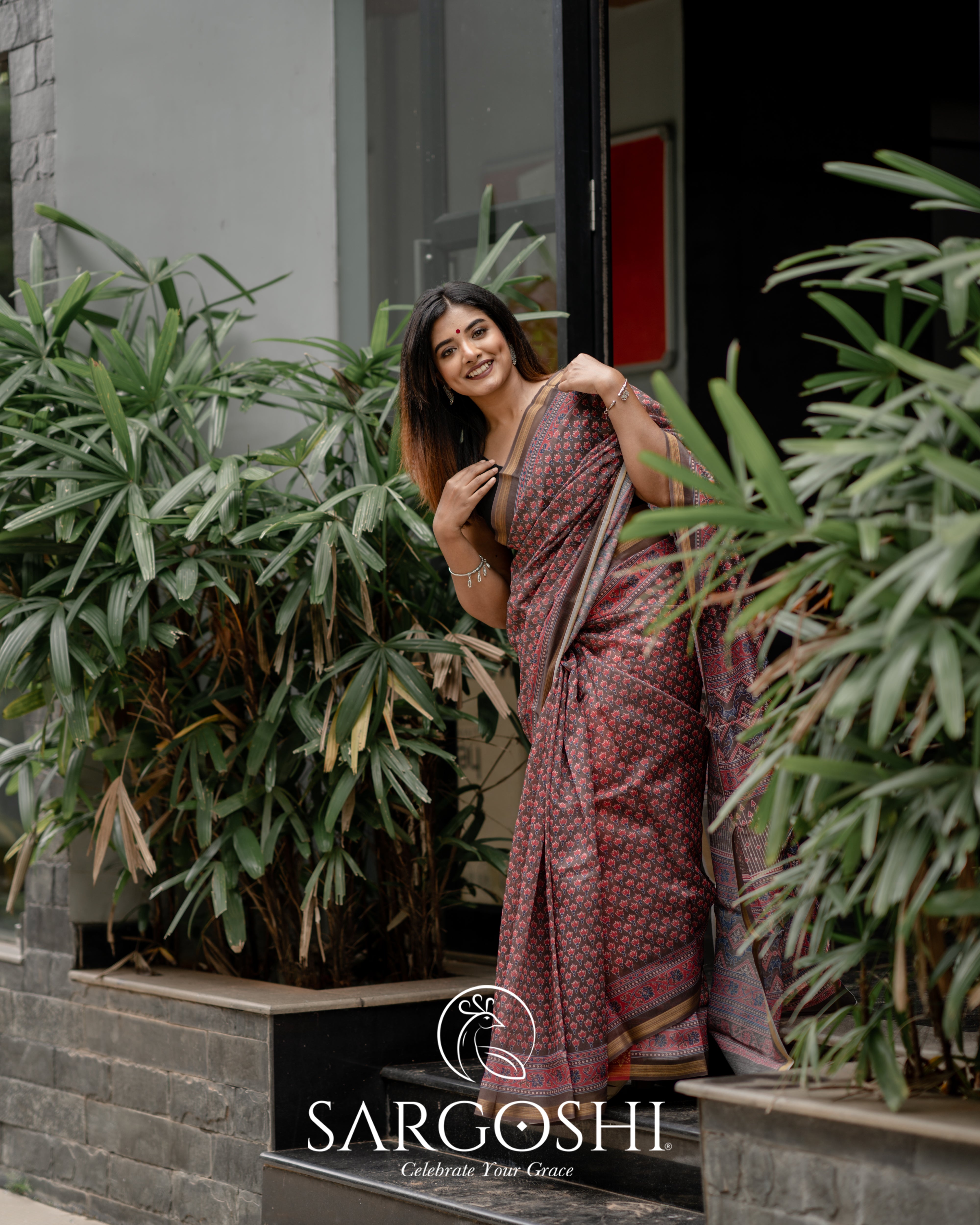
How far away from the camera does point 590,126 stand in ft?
10.9

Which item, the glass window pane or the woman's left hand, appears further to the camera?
the glass window pane

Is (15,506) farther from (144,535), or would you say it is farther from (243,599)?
(243,599)

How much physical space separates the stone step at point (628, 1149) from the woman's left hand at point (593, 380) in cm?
122

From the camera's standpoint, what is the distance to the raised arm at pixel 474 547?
2.60m

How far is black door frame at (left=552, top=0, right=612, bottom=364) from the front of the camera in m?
3.29

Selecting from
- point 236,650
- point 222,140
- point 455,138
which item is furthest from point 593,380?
point 222,140

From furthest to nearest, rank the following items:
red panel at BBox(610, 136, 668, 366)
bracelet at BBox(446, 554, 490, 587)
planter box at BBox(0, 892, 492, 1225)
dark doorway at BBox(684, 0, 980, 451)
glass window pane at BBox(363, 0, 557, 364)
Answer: red panel at BBox(610, 136, 668, 366) < dark doorway at BBox(684, 0, 980, 451) < glass window pane at BBox(363, 0, 557, 364) < planter box at BBox(0, 892, 492, 1225) < bracelet at BBox(446, 554, 490, 587)

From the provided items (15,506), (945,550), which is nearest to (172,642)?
(15,506)

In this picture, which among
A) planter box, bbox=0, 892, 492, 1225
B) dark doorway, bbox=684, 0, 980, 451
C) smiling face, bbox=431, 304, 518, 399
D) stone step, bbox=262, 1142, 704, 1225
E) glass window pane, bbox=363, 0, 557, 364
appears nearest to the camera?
stone step, bbox=262, 1142, 704, 1225

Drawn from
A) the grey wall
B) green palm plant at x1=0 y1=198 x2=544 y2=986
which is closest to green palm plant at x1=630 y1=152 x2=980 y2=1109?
green palm plant at x1=0 y1=198 x2=544 y2=986

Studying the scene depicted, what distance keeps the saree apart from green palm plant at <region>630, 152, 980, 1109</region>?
581mm

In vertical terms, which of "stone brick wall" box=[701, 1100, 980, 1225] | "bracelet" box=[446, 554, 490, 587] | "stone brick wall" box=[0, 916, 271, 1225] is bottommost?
"stone brick wall" box=[0, 916, 271, 1225]

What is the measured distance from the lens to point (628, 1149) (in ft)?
8.10

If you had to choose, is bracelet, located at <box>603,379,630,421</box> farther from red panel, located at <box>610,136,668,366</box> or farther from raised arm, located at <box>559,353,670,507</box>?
red panel, located at <box>610,136,668,366</box>
